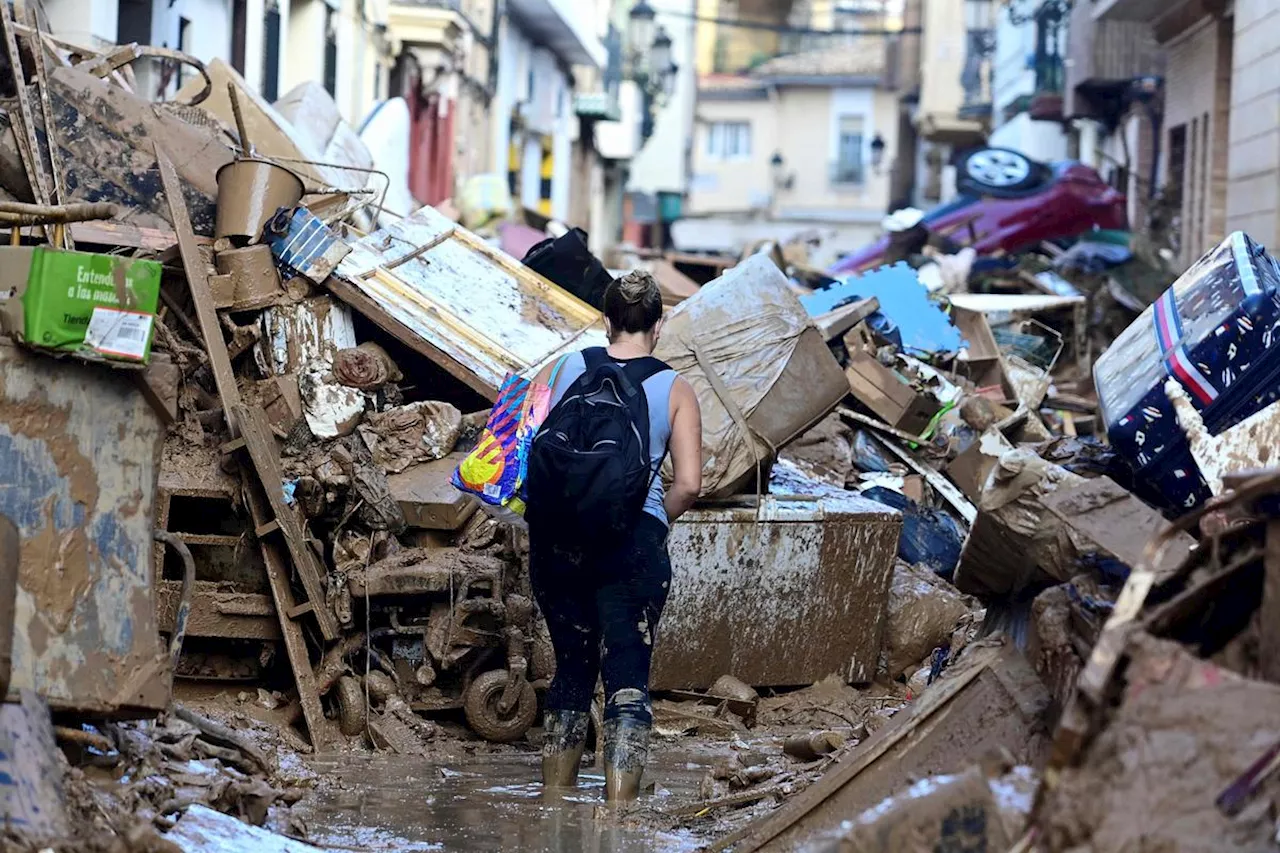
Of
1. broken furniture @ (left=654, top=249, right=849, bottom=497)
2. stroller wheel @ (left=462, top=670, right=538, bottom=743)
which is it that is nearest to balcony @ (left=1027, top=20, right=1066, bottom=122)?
broken furniture @ (left=654, top=249, right=849, bottom=497)

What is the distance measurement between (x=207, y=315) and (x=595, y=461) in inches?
92.2

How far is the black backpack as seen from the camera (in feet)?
17.0

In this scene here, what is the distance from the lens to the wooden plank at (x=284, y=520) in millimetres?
6367

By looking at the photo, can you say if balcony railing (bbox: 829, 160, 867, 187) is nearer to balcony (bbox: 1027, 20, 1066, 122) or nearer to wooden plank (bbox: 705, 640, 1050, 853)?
balcony (bbox: 1027, 20, 1066, 122)

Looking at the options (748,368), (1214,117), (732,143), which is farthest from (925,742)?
(732,143)

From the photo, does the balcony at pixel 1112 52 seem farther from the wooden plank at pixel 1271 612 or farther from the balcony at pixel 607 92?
the wooden plank at pixel 1271 612

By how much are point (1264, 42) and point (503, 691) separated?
10617mm

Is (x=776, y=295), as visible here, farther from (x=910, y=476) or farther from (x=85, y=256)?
Result: (x=85, y=256)

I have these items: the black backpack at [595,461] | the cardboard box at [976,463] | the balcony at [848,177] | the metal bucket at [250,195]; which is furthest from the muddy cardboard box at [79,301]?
the balcony at [848,177]

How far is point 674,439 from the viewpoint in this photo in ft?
17.8

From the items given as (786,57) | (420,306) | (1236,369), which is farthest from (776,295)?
(786,57)

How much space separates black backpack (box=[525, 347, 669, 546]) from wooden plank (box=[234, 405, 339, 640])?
4.28 ft

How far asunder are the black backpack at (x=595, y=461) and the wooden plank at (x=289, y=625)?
1.34 meters

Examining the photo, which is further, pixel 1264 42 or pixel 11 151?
pixel 1264 42
